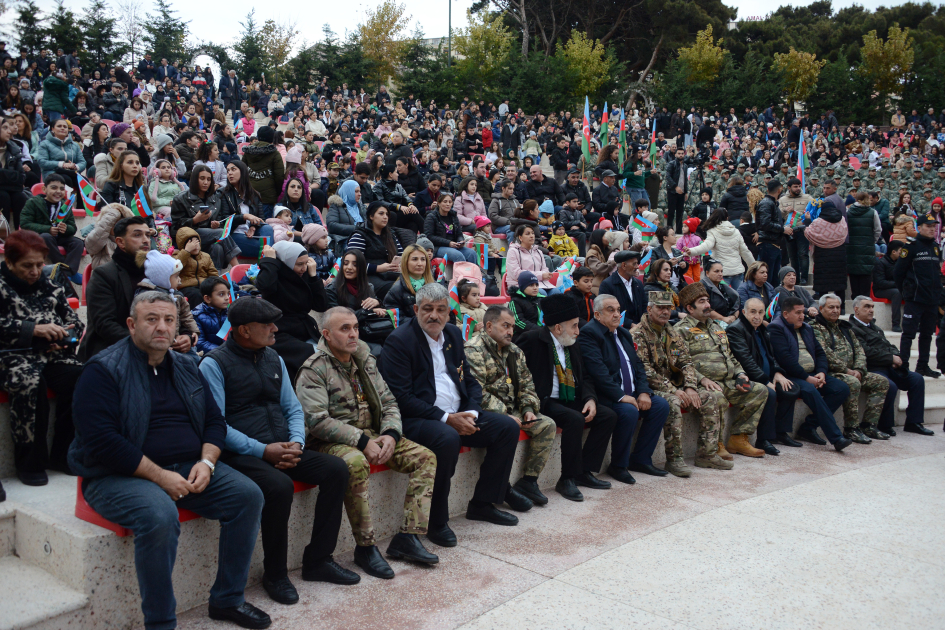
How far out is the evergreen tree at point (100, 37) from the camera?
29.3 metres

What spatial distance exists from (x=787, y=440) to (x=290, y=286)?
5342 mm

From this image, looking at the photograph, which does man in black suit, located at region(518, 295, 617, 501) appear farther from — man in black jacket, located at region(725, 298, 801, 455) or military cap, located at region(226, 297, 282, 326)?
military cap, located at region(226, 297, 282, 326)

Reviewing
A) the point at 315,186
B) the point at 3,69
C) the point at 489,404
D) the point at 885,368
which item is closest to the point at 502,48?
the point at 3,69

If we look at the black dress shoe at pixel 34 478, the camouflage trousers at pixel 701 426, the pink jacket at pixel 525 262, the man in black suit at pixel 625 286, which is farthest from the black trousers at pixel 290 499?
the pink jacket at pixel 525 262

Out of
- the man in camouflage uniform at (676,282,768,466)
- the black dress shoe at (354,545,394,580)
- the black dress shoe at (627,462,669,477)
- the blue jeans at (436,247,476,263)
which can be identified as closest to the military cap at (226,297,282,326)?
the black dress shoe at (354,545,394,580)

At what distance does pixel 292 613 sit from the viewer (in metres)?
3.61

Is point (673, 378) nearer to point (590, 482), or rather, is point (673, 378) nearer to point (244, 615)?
point (590, 482)

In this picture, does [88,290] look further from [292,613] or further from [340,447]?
[292,613]

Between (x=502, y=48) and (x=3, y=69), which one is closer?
(x=3, y=69)

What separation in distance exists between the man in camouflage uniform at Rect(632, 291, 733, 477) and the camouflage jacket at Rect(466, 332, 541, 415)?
61.9 inches

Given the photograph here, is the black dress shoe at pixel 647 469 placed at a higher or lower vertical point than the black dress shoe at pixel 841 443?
higher

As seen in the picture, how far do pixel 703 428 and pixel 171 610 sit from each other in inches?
195

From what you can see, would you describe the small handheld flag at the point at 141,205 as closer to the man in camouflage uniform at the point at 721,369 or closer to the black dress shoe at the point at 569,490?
the black dress shoe at the point at 569,490

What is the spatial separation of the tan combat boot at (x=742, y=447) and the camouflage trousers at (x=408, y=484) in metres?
3.97
